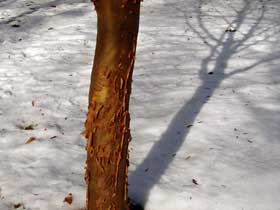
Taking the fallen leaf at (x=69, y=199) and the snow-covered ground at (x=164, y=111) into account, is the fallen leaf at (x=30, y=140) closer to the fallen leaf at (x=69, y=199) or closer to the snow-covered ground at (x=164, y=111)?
the snow-covered ground at (x=164, y=111)

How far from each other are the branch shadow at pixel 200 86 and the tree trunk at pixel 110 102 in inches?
33.0

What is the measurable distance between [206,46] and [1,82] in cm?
335

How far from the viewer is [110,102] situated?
212 centimetres

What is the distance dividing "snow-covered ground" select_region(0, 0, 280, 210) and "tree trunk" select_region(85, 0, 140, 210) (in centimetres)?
81

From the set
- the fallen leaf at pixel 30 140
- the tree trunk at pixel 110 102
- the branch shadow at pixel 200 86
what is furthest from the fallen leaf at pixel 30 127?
the tree trunk at pixel 110 102

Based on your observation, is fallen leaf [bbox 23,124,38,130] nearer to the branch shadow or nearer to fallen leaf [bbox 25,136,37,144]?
fallen leaf [bbox 25,136,37,144]

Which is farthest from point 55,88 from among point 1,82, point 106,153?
point 106,153

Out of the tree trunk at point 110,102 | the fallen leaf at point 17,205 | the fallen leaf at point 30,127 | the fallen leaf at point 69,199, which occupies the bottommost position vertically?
the fallen leaf at point 17,205

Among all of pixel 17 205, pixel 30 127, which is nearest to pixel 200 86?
pixel 30 127

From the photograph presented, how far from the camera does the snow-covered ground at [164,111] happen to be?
10.6 ft

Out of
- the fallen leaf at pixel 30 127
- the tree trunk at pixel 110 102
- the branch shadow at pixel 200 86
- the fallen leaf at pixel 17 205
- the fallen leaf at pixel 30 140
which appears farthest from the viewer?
the fallen leaf at pixel 30 127

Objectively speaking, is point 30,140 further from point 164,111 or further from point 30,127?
point 164,111

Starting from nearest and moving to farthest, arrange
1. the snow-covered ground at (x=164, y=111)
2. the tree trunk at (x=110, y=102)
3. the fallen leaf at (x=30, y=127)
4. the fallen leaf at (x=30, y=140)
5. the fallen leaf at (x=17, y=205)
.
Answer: the tree trunk at (x=110, y=102), the fallen leaf at (x=17, y=205), the snow-covered ground at (x=164, y=111), the fallen leaf at (x=30, y=140), the fallen leaf at (x=30, y=127)

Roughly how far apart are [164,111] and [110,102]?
2.45 m
